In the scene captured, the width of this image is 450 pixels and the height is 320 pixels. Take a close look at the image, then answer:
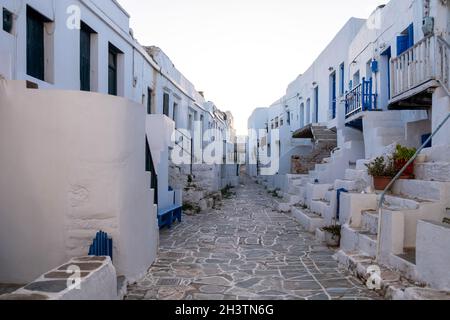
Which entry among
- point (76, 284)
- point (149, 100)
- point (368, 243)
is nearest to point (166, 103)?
point (149, 100)

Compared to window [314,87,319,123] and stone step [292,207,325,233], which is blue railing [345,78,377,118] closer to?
stone step [292,207,325,233]

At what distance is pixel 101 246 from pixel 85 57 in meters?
5.79

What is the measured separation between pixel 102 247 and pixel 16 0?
14.5 feet

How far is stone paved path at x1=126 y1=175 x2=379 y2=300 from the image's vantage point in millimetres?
4824

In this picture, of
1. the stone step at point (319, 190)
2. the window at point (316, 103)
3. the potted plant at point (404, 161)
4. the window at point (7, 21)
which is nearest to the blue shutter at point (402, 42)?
the stone step at point (319, 190)

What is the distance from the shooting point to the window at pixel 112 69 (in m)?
10.5

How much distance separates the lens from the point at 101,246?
4.69 meters

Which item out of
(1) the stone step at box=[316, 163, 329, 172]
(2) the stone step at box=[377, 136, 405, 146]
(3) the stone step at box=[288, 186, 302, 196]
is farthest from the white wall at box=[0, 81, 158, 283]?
(3) the stone step at box=[288, 186, 302, 196]

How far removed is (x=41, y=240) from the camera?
4727 millimetres

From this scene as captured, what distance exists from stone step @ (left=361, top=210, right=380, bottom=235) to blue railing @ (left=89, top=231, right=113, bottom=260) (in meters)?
4.09

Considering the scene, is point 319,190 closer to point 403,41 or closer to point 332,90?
point 403,41

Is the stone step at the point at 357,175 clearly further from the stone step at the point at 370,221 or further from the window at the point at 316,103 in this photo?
the window at the point at 316,103

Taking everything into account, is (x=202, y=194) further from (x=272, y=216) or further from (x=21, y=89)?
(x=21, y=89)
